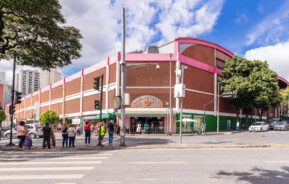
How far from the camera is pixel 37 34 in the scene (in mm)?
27734

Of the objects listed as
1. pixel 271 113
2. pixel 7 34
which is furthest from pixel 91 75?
pixel 271 113

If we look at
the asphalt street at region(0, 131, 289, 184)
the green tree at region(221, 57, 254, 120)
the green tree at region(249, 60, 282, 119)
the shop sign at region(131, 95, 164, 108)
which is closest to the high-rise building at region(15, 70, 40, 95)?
the green tree at region(221, 57, 254, 120)

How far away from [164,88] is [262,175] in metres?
42.7

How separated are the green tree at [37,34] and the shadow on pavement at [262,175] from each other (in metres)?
17.4

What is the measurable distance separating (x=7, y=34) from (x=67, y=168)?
63.8 ft

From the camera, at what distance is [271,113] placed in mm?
94875

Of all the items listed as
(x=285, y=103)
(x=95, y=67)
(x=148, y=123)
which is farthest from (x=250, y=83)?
(x=285, y=103)

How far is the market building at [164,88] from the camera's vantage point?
52938mm

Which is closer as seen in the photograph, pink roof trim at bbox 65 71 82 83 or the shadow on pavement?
the shadow on pavement

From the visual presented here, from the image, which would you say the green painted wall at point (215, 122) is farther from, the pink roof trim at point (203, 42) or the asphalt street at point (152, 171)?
the asphalt street at point (152, 171)

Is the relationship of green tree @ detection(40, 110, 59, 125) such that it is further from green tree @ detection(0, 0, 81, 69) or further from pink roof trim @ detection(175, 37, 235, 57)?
green tree @ detection(0, 0, 81, 69)

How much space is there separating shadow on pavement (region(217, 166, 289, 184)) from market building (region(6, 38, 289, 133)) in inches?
1425

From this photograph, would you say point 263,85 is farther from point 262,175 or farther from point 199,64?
point 262,175

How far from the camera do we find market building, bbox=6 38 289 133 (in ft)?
174
